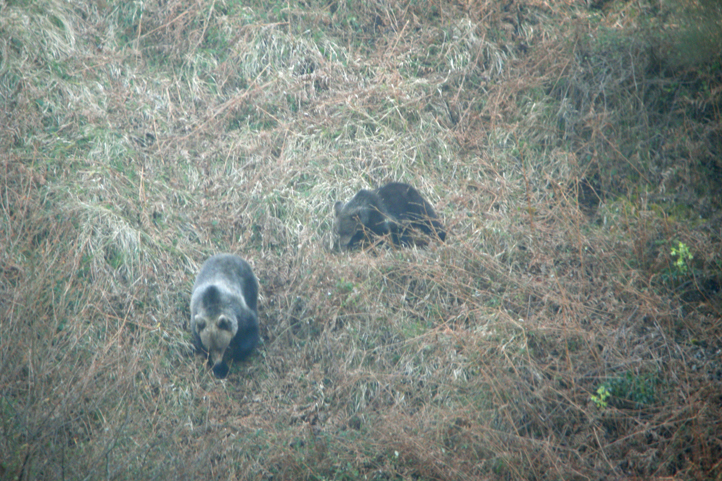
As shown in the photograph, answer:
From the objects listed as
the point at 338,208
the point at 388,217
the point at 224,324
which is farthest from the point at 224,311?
the point at 388,217

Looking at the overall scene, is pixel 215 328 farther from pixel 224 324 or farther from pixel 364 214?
pixel 364 214

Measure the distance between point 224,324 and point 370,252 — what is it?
83.4 inches

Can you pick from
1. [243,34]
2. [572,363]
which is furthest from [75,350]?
[243,34]

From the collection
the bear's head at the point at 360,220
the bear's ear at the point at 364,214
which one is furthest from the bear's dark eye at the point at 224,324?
the bear's ear at the point at 364,214

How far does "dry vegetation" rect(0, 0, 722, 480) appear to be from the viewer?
440cm

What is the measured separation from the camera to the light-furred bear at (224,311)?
536 centimetres

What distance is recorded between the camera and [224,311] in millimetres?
5410

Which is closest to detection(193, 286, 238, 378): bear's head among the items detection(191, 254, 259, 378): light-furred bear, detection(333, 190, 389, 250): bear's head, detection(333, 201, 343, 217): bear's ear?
detection(191, 254, 259, 378): light-furred bear

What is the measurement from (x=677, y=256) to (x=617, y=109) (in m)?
3.00

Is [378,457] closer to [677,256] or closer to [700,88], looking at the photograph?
[677,256]

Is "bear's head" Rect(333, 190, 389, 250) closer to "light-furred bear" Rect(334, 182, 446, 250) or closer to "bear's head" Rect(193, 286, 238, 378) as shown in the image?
"light-furred bear" Rect(334, 182, 446, 250)

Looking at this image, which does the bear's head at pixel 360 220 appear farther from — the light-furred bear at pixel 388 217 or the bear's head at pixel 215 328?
the bear's head at pixel 215 328

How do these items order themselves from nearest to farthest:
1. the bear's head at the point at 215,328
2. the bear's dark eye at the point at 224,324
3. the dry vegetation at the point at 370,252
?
1. the dry vegetation at the point at 370,252
2. the bear's dark eye at the point at 224,324
3. the bear's head at the point at 215,328

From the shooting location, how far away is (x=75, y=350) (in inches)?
198
